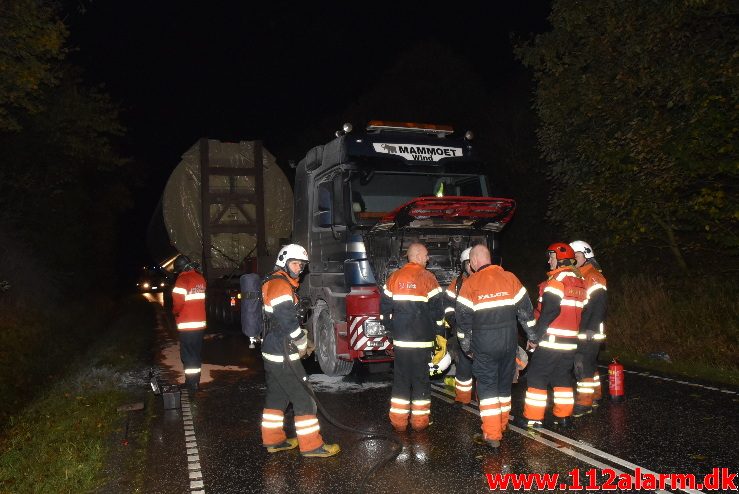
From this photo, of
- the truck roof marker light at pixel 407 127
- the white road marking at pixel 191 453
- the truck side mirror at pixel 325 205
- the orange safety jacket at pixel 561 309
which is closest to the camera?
the white road marking at pixel 191 453

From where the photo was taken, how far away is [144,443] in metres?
6.41

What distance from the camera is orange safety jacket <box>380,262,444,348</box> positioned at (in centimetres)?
646

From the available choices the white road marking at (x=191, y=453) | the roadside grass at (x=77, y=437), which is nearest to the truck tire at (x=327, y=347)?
the white road marking at (x=191, y=453)

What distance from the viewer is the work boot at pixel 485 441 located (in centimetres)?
578

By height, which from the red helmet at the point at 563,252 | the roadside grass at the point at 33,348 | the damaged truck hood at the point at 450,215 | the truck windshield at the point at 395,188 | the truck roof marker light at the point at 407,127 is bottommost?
the roadside grass at the point at 33,348

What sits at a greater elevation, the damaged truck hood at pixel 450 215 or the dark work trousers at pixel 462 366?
the damaged truck hood at pixel 450 215

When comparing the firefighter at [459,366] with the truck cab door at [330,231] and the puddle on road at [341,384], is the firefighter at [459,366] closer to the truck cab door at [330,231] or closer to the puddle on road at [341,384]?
the puddle on road at [341,384]

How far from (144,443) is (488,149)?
63.1 feet

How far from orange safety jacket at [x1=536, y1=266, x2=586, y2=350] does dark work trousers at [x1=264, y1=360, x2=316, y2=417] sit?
232 cm

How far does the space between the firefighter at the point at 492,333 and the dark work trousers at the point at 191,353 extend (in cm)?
410

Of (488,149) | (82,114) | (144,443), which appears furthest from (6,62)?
(488,149)

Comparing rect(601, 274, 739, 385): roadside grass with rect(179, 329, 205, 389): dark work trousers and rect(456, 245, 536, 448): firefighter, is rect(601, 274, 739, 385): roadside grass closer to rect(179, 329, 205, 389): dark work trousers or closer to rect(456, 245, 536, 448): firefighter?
rect(456, 245, 536, 448): firefighter

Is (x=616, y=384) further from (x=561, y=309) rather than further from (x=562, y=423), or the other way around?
(x=561, y=309)

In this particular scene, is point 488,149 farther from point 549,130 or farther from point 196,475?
point 196,475
